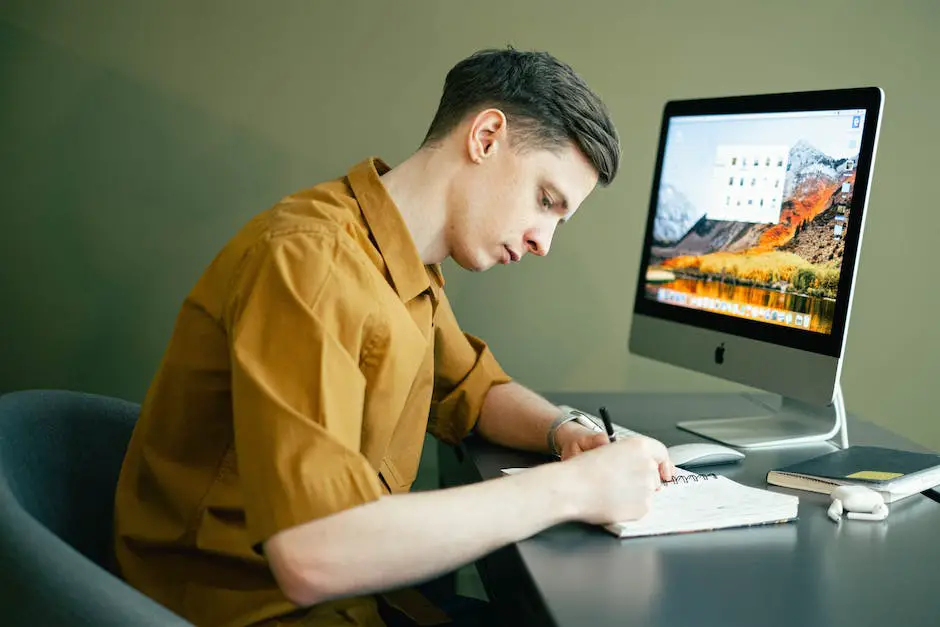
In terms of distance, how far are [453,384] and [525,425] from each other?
171 millimetres

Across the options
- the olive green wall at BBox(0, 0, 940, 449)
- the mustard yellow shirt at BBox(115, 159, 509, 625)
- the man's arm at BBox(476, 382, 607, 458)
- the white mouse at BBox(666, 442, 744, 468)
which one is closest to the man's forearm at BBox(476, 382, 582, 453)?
the man's arm at BBox(476, 382, 607, 458)

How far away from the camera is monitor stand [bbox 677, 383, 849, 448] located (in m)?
1.54

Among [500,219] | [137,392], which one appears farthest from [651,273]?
[137,392]

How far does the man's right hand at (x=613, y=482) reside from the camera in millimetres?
1044

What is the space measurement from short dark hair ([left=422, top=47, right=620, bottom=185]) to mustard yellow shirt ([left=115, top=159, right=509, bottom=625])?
164 mm

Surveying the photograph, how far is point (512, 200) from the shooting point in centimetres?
117

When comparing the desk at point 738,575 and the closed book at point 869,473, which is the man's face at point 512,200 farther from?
the closed book at point 869,473

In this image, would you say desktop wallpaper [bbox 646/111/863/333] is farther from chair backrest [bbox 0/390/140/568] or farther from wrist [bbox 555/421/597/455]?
chair backrest [bbox 0/390/140/568]

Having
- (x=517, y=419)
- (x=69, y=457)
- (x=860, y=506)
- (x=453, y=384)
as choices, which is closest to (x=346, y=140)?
(x=453, y=384)

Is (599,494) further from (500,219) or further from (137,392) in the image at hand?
(137,392)

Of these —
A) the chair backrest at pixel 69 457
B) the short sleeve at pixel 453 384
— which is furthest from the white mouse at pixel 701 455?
the chair backrest at pixel 69 457

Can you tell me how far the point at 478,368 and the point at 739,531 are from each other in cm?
59

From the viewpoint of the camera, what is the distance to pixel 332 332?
3.06 ft

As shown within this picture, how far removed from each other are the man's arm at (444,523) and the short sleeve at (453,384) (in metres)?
0.44
